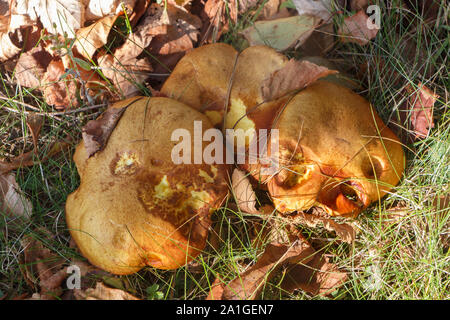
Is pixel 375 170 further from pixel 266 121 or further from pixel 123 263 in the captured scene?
pixel 123 263

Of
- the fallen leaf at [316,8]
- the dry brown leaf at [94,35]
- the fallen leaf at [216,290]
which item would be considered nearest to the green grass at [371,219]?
the fallen leaf at [216,290]

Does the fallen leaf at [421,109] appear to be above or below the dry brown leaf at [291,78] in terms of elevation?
below

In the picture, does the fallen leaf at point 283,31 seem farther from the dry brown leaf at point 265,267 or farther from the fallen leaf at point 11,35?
the fallen leaf at point 11,35

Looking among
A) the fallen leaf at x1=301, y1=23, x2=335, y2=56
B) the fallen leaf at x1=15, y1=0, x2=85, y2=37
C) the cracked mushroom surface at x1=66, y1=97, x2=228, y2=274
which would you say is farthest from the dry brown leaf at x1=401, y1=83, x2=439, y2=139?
the fallen leaf at x1=15, y1=0, x2=85, y2=37

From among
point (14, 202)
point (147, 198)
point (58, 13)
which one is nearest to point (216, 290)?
point (147, 198)

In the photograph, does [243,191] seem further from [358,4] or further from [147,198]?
[358,4]

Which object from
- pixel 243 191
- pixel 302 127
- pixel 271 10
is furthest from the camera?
pixel 271 10

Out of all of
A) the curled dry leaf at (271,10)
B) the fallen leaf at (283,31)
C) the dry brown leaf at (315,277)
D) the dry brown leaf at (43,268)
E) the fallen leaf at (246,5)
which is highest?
the fallen leaf at (246,5)

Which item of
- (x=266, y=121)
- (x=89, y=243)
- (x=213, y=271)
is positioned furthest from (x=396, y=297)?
(x=89, y=243)
